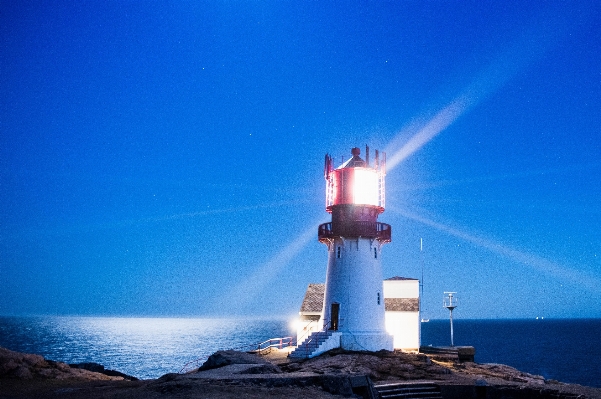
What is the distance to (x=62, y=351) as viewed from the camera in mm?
91000

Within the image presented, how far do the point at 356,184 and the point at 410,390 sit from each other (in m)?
15.5

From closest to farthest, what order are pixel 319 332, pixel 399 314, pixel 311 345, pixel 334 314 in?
pixel 311 345 < pixel 319 332 < pixel 334 314 < pixel 399 314

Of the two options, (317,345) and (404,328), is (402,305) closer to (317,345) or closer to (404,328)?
(404,328)

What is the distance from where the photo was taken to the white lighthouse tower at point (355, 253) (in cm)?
3159

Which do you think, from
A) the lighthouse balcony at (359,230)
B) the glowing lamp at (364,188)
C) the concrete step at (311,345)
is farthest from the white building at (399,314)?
the glowing lamp at (364,188)

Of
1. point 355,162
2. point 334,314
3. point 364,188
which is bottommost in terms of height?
point 334,314

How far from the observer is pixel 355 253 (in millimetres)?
32469

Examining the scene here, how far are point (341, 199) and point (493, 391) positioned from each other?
51.7ft

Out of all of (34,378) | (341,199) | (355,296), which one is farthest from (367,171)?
(34,378)

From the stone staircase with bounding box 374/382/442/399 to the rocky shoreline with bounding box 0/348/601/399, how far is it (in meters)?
0.09

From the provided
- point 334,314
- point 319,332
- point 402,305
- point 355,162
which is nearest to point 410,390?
point 319,332

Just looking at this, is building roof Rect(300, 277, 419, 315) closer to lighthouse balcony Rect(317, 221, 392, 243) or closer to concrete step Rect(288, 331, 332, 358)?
lighthouse balcony Rect(317, 221, 392, 243)

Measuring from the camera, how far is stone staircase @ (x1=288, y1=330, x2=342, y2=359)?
1152 inches

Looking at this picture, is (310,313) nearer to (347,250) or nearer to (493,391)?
(347,250)
